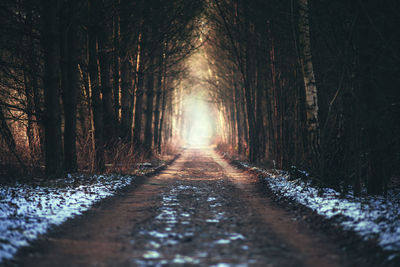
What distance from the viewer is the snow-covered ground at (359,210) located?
4.34 m

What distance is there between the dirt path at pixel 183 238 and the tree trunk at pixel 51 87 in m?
3.18

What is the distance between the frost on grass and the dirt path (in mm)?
289

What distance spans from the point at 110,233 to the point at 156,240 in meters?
0.89

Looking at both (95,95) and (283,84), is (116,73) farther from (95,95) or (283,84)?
(283,84)

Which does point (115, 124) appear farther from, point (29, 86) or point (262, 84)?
point (262, 84)

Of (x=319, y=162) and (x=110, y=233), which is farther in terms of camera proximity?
(x=319, y=162)

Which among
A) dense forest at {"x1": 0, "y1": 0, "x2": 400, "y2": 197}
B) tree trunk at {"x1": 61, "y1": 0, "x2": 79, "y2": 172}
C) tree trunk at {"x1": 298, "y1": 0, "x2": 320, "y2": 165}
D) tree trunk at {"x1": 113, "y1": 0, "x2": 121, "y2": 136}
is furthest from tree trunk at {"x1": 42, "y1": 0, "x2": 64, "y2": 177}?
tree trunk at {"x1": 298, "y1": 0, "x2": 320, "y2": 165}

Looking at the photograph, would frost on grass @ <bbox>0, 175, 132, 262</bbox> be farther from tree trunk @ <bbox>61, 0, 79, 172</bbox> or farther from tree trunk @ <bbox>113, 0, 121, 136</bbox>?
tree trunk @ <bbox>113, 0, 121, 136</bbox>

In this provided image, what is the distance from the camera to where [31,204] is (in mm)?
6262

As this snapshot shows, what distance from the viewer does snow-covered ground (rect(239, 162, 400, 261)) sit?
434cm

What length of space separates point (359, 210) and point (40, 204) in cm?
632

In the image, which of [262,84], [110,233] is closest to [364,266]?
[110,233]

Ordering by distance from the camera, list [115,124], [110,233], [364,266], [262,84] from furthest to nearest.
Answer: [262,84] → [115,124] → [110,233] → [364,266]

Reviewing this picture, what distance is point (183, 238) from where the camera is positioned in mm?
4742
